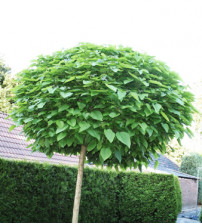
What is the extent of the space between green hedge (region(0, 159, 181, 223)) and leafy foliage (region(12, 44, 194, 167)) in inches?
100

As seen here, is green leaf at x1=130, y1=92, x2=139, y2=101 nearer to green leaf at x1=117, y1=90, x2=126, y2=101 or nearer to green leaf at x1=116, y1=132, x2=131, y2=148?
green leaf at x1=117, y1=90, x2=126, y2=101

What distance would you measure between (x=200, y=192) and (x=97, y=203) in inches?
459

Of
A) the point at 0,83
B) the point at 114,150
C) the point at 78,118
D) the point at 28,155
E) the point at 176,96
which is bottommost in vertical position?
the point at 0,83

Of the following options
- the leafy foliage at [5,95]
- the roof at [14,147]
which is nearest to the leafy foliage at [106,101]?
the roof at [14,147]

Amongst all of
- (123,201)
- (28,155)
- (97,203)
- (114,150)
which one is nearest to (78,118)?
(114,150)

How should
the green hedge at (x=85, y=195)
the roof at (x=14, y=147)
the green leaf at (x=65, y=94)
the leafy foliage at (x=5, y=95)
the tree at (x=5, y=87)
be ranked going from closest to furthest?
1. the green leaf at (x=65, y=94)
2. the green hedge at (x=85, y=195)
3. the roof at (x=14, y=147)
4. the leafy foliage at (x=5, y=95)
5. the tree at (x=5, y=87)

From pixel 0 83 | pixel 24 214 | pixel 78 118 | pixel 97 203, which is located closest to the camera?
pixel 78 118

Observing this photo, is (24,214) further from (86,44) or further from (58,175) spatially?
(86,44)

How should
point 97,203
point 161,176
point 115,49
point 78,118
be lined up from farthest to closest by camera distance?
1. point 161,176
2. point 97,203
3. point 115,49
4. point 78,118

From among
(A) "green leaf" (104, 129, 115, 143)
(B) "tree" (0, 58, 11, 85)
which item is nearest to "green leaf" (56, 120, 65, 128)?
(A) "green leaf" (104, 129, 115, 143)

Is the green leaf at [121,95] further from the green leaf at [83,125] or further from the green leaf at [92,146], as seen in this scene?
the green leaf at [92,146]

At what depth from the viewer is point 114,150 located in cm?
266

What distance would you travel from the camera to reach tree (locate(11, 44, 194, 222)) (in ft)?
8.31

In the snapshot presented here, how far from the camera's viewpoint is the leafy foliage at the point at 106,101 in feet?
8.31
